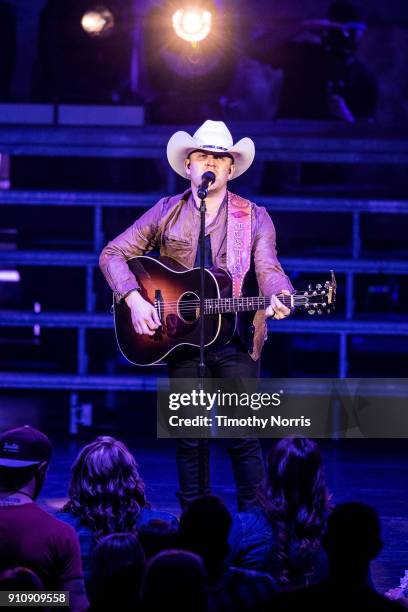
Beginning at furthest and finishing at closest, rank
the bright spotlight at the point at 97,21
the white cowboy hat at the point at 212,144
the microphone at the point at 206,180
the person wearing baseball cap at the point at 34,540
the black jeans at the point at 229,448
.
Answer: the bright spotlight at the point at 97,21 < the white cowboy hat at the point at 212,144 < the black jeans at the point at 229,448 < the microphone at the point at 206,180 < the person wearing baseball cap at the point at 34,540

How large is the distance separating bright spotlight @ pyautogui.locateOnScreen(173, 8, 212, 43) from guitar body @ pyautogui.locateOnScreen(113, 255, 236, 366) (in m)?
2.83

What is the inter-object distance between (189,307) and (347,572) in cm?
291

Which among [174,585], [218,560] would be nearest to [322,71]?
[218,560]

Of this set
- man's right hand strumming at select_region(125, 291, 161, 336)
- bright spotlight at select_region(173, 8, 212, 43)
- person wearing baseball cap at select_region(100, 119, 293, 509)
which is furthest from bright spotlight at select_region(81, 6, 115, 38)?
man's right hand strumming at select_region(125, 291, 161, 336)

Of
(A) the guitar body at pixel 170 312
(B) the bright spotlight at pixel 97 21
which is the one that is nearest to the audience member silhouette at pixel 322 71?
(B) the bright spotlight at pixel 97 21

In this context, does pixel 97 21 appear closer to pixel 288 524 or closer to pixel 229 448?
pixel 229 448

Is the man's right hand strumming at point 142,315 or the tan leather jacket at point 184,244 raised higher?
the tan leather jacket at point 184,244

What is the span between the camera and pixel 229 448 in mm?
5680

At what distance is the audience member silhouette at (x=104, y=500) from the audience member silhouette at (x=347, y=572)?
3.73ft

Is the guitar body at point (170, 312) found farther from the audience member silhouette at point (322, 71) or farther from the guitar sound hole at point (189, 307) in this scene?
the audience member silhouette at point (322, 71)

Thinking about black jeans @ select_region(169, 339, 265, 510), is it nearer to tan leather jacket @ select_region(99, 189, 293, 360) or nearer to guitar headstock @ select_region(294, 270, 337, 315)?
tan leather jacket @ select_region(99, 189, 293, 360)

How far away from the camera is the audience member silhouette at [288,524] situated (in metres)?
3.92

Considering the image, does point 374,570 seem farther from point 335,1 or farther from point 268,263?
point 335,1

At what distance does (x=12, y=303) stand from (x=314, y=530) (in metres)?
5.49
